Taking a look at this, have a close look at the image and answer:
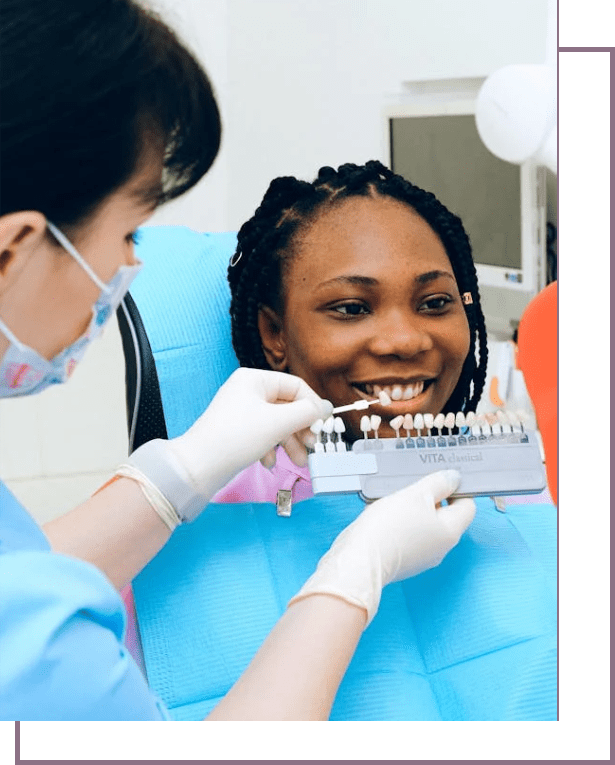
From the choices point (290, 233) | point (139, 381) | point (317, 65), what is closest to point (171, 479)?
point (139, 381)

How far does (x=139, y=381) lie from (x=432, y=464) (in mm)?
468

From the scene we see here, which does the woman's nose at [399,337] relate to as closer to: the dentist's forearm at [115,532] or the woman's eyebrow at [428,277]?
the woman's eyebrow at [428,277]

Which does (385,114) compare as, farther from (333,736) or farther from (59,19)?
(333,736)

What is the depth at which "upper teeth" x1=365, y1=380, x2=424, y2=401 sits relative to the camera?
122cm

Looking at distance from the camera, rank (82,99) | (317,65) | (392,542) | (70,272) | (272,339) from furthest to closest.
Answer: (317,65), (272,339), (392,542), (70,272), (82,99)

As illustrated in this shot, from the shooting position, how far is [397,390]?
1.22 metres

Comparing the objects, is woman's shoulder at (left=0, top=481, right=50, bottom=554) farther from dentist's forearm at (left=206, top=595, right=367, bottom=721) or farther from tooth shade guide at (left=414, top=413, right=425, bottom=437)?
tooth shade guide at (left=414, top=413, right=425, bottom=437)

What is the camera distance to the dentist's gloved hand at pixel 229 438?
1070mm

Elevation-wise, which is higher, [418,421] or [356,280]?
[356,280]

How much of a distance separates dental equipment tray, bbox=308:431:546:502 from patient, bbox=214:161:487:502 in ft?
0.35

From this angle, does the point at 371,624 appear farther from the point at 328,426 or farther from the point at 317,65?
the point at 317,65

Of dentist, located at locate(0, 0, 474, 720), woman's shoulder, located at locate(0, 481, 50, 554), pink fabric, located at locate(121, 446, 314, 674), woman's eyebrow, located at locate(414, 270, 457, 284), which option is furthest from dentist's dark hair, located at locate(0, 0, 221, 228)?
pink fabric, located at locate(121, 446, 314, 674)

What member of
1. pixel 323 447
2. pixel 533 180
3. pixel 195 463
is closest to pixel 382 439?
pixel 323 447

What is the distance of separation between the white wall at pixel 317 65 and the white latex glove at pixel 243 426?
40cm
